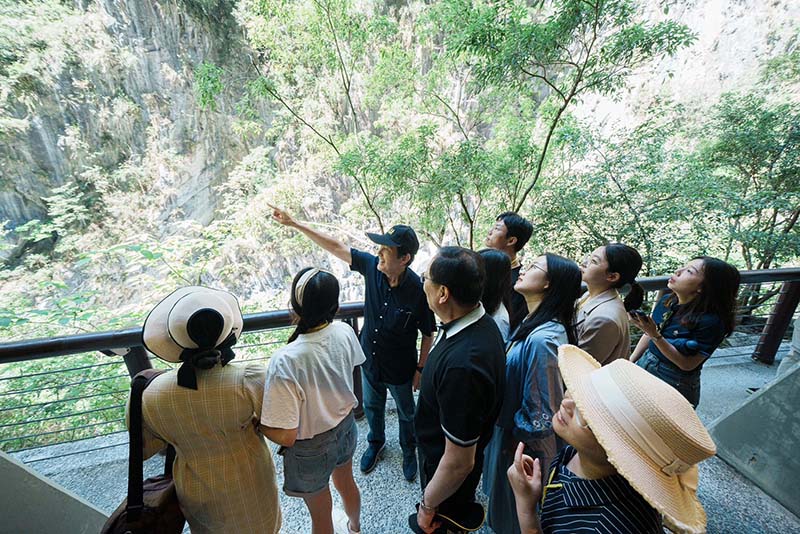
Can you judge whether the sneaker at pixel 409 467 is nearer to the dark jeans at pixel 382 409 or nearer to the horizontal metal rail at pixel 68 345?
the dark jeans at pixel 382 409

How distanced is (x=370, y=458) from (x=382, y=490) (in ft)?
0.65

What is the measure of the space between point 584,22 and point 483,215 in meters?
3.34

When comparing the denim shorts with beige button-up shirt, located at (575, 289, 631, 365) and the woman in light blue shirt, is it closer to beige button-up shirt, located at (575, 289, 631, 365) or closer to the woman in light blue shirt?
the woman in light blue shirt

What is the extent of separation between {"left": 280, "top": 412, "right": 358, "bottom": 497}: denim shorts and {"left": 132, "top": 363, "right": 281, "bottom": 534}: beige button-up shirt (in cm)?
7

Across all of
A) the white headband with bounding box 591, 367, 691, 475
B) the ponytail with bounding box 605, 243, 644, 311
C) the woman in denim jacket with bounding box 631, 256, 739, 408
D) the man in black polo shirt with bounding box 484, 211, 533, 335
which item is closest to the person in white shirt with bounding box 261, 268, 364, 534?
the white headband with bounding box 591, 367, 691, 475

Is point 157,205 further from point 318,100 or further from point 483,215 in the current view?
point 483,215

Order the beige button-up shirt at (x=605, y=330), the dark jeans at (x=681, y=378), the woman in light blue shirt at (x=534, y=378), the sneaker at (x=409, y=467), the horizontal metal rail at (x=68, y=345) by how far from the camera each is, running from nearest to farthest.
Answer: the woman in light blue shirt at (x=534, y=378) < the beige button-up shirt at (x=605, y=330) < the horizontal metal rail at (x=68, y=345) < the dark jeans at (x=681, y=378) < the sneaker at (x=409, y=467)

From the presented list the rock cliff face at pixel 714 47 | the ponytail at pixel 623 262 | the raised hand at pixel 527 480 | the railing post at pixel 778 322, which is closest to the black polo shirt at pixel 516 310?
the ponytail at pixel 623 262

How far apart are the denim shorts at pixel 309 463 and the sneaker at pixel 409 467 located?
745mm

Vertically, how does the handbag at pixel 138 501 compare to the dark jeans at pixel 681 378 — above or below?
above

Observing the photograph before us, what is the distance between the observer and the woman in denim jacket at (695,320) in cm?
169

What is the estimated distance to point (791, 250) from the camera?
451cm

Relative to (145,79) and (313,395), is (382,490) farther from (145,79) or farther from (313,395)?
(145,79)

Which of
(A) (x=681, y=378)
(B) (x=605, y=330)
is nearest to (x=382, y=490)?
(B) (x=605, y=330)
